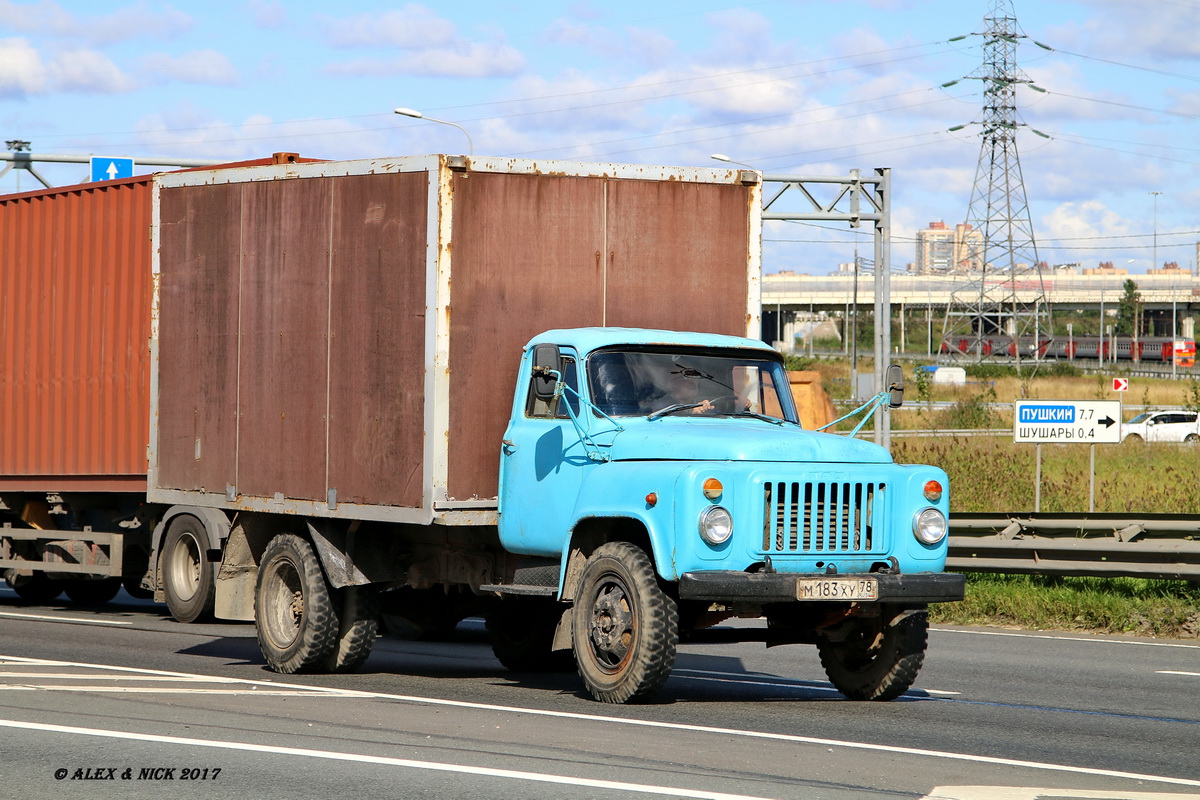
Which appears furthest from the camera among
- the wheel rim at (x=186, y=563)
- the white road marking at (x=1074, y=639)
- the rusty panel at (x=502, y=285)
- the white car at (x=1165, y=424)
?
the white car at (x=1165, y=424)

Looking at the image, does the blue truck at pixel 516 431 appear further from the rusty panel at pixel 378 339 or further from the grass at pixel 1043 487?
the grass at pixel 1043 487

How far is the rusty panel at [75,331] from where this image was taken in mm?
16109

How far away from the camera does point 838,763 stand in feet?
25.9

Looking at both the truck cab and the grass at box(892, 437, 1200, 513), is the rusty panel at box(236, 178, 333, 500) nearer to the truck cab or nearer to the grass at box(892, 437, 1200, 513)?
the truck cab

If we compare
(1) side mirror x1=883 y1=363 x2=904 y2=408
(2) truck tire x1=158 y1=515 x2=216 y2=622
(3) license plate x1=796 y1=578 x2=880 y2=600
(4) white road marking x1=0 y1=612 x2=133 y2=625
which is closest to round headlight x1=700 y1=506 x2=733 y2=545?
(3) license plate x1=796 y1=578 x2=880 y2=600

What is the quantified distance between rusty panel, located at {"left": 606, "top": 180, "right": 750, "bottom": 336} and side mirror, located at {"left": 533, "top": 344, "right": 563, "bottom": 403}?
0.89 metres

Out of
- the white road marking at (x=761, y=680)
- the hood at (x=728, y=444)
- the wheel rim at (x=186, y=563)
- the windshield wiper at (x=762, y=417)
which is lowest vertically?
the white road marking at (x=761, y=680)

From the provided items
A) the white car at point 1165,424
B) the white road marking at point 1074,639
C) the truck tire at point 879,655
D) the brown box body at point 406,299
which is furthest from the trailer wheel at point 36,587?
the white car at point 1165,424

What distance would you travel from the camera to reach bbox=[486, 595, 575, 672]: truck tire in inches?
486

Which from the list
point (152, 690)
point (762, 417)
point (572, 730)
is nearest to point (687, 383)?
point (762, 417)

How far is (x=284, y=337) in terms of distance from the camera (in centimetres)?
1210

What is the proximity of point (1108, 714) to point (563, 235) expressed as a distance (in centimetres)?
482

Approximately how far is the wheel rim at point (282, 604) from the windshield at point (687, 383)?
3067 millimetres

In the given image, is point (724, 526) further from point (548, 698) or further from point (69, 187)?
point (69, 187)
